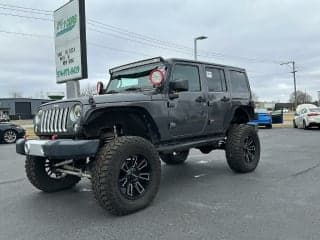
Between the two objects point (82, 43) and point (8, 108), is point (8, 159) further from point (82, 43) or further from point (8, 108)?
point (8, 108)

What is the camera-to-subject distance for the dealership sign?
14461mm

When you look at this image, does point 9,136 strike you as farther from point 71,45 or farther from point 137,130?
point 137,130

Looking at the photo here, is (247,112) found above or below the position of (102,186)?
above

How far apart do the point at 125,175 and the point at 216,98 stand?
2649 millimetres

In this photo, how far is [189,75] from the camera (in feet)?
21.5

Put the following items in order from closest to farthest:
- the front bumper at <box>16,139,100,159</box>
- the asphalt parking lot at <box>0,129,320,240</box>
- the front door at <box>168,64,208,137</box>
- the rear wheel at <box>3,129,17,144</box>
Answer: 1. the asphalt parking lot at <box>0,129,320,240</box>
2. the front bumper at <box>16,139,100,159</box>
3. the front door at <box>168,64,208,137</box>
4. the rear wheel at <box>3,129,17,144</box>

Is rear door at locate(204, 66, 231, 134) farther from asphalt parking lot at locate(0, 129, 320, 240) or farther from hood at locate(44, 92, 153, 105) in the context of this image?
hood at locate(44, 92, 153, 105)

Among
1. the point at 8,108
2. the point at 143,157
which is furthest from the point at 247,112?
the point at 8,108

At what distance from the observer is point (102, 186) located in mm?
4633

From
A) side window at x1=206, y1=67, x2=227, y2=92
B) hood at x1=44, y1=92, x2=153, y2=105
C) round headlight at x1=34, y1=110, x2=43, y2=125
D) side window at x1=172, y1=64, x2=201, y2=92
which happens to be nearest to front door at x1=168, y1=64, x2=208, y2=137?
side window at x1=172, y1=64, x2=201, y2=92

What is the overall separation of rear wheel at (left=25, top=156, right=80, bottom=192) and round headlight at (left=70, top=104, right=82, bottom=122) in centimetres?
124

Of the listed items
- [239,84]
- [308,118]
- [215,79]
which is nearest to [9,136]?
[239,84]

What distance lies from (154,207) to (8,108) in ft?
262

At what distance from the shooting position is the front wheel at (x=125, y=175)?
15.3 feet
